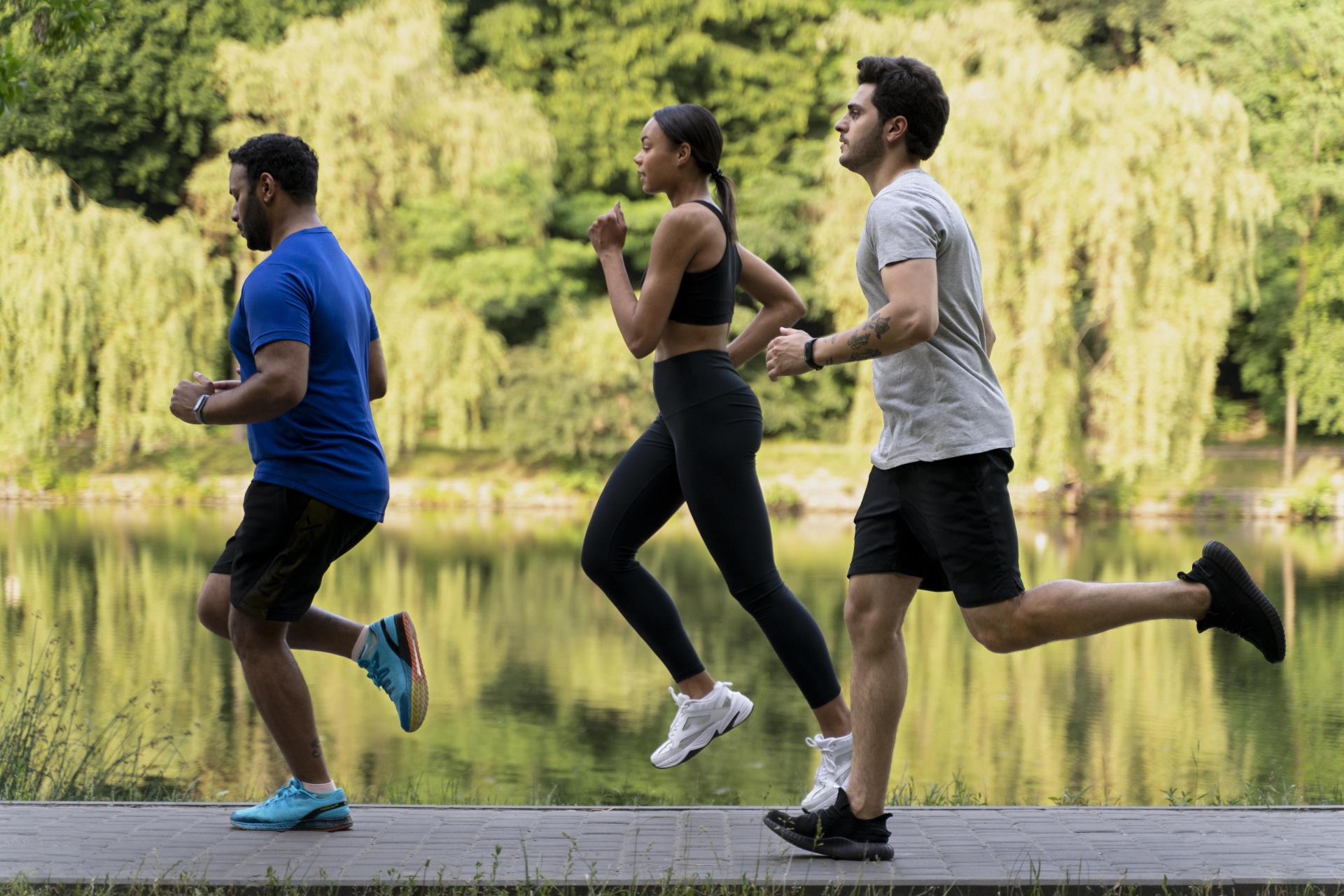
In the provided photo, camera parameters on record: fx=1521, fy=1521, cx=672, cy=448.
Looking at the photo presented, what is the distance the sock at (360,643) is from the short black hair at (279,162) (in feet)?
3.65

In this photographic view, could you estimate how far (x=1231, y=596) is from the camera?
3436mm

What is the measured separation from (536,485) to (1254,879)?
77.4 feet

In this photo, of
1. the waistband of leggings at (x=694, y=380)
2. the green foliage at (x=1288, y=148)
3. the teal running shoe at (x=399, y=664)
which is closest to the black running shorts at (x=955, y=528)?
the waistband of leggings at (x=694, y=380)

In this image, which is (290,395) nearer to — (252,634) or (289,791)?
(252,634)

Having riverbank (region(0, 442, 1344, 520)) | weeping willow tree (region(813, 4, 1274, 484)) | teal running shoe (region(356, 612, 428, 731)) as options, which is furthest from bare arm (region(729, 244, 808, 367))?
riverbank (region(0, 442, 1344, 520))

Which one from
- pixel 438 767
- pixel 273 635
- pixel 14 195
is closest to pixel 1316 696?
pixel 438 767

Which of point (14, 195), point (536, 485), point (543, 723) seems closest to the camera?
point (543, 723)

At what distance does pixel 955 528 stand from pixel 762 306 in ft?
3.64

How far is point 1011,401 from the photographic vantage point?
22.7 metres

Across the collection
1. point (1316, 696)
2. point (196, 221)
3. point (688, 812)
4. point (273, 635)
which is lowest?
point (1316, 696)

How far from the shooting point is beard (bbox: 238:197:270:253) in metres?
3.80

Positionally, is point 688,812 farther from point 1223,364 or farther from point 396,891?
point 1223,364

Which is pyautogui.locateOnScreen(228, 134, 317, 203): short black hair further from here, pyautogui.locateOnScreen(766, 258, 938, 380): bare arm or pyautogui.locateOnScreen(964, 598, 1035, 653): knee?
pyautogui.locateOnScreen(964, 598, 1035, 653): knee

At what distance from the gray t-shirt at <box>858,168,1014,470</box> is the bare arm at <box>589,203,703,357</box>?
55 cm
